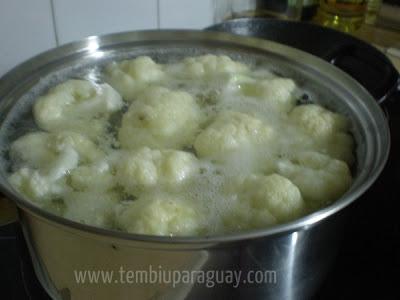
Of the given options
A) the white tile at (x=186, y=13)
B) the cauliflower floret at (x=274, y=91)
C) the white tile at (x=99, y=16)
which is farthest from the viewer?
the white tile at (x=186, y=13)

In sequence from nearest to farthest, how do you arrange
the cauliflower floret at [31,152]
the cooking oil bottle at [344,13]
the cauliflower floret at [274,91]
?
the cauliflower floret at [31,152], the cauliflower floret at [274,91], the cooking oil bottle at [344,13]

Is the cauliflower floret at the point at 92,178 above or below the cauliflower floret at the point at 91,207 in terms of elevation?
above

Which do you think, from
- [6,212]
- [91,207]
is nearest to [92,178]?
[91,207]

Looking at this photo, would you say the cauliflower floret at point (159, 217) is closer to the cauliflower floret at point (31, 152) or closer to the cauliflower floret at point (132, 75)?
the cauliflower floret at point (31, 152)

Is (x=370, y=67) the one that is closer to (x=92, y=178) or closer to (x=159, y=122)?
(x=159, y=122)

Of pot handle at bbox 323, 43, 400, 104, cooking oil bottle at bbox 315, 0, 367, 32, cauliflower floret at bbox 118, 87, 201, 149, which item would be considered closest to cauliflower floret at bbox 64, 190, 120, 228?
cauliflower floret at bbox 118, 87, 201, 149

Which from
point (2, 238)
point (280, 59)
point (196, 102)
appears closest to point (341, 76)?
point (280, 59)

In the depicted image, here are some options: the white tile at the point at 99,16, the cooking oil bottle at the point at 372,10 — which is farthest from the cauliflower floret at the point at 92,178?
the cooking oil bottle at the point at 372,10
